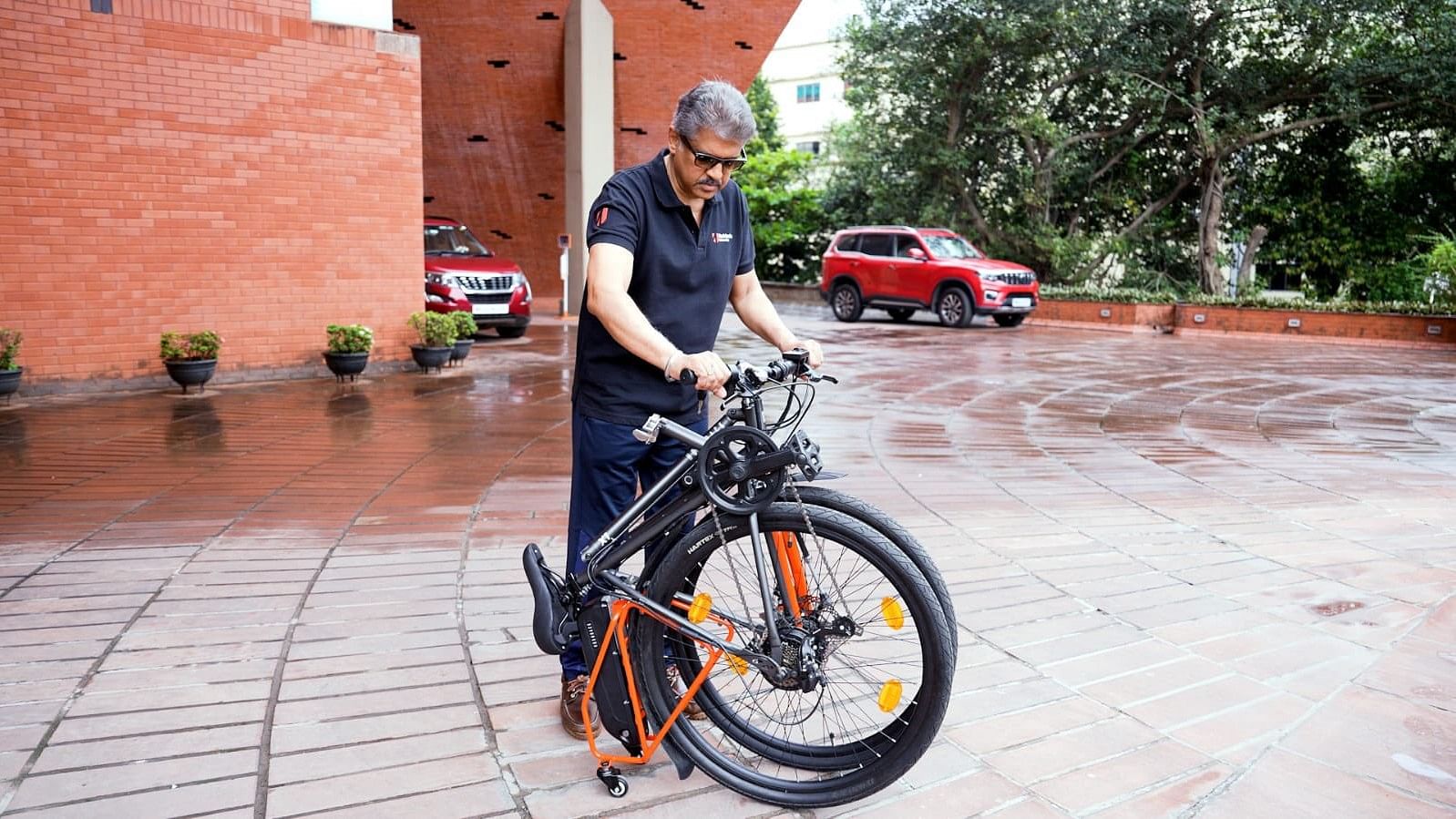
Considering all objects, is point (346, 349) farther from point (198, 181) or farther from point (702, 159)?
point (702, 159)

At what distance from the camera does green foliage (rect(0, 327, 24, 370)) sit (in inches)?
322

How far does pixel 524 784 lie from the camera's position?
262 centimetres

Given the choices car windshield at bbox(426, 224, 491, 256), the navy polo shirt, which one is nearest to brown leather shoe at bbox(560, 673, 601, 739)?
the navy polo shirt

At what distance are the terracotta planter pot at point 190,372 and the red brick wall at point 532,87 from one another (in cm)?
925

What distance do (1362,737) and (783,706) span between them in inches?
62.6

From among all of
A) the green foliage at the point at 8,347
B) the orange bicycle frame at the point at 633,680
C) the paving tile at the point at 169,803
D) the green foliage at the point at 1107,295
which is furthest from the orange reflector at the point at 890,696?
the green foliage at the point at 1107,295

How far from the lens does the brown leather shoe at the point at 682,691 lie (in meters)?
2.69

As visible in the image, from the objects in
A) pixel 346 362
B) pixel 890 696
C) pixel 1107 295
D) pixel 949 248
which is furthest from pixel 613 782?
pixel 1107 295

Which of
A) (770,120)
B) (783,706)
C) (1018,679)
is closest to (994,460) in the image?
(1018,679)

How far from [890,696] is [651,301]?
3.70 ft

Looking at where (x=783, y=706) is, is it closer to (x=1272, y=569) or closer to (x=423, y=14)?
(x=1272, y=569)

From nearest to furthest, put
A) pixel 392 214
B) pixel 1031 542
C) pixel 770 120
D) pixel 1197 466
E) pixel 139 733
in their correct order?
pixel 139 733 < pixel 1031 542 < pixel 1197 466 < pixel 392 214 < pixel 770 120

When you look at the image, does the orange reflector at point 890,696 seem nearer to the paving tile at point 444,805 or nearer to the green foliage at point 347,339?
the paving tile at point 444,805

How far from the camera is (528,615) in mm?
3799
